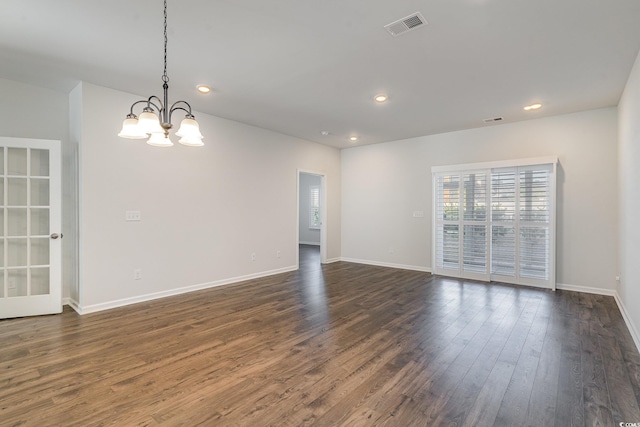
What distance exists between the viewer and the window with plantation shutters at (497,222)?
4.97 m

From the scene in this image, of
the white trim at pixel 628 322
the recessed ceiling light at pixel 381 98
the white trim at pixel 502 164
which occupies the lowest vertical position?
the white trim at pixel 628 322

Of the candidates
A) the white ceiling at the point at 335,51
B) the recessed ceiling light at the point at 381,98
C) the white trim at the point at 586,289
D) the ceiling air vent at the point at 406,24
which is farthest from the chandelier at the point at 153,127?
the white trim at the point at 586,289

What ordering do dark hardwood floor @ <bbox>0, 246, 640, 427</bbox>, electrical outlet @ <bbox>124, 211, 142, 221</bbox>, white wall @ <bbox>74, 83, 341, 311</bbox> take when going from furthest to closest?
electrical outlet @ <bbox>124, 211, 142, 221</bbox>
white wall @ <bbox>74, 83, 341, 311</bbox>
dark hardwood floor @ <bbox>0, 246, 640, 427</bbox>

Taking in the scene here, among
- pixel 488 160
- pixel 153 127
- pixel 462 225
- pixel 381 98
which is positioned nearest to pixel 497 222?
pixel 462 225

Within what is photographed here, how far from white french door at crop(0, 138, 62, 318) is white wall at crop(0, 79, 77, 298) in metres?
0.27

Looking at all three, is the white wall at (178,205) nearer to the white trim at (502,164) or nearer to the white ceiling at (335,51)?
the white ceiling at (335,51)

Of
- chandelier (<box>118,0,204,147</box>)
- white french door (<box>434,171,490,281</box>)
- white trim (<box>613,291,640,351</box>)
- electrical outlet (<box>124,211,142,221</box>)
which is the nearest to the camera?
chandelier (<box>118,0,204,147</box>)

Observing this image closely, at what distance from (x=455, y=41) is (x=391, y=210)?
4.30 metres

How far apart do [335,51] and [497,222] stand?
4065 millimetres

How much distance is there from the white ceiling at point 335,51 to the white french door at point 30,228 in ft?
3.15

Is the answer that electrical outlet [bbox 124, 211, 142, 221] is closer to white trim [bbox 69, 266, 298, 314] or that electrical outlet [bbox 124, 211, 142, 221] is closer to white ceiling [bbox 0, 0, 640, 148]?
white trim [bbox 69, 266, 298, 314]

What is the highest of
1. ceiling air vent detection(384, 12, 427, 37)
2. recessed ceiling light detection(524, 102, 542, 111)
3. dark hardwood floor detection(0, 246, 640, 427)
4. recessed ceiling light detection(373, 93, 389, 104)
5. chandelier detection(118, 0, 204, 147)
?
recessed ceiling light detection(373, 93, 389, 104)

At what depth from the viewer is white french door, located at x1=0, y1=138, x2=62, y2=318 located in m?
3.63

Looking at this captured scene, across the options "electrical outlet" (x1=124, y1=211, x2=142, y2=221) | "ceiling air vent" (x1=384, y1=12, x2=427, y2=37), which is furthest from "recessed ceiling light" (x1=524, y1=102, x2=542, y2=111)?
"electrical outlet" (x1=124, y1=211, x2=142, y2=221)
